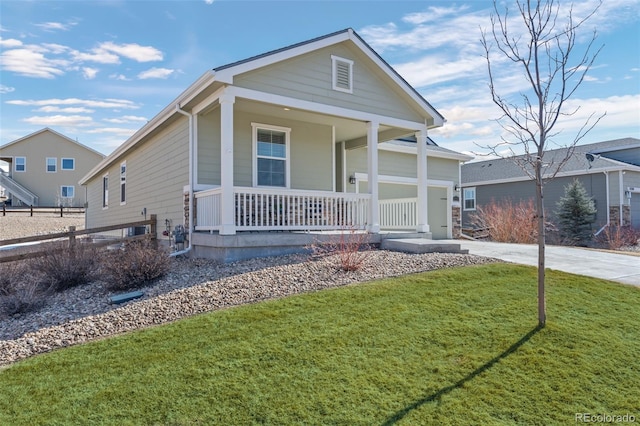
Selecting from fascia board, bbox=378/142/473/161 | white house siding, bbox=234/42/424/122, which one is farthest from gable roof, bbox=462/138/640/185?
white house siding, bbox=234/42/424/122

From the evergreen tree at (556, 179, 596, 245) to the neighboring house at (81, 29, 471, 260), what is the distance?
10.7 m

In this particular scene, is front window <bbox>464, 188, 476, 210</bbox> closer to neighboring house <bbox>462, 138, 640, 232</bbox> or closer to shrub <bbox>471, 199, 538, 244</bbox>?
neighboring house <bbox>462, 138, 640, 232</bbox>

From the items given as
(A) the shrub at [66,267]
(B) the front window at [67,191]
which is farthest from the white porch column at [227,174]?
(B) the front window at [67,191]

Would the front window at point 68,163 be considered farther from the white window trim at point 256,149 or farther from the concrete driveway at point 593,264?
the concrete driveway at point 593,264

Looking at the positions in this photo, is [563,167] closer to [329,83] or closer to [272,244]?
[329,83]

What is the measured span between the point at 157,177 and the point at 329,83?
598cm

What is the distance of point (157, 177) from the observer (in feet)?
39.7

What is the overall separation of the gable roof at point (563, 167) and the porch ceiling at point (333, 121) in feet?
27.9

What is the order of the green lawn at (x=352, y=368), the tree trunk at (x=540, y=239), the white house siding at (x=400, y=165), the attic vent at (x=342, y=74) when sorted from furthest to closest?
1. the white house siding at (x=400, y=165)
2. the attic vent at (x=342, y=74)
3. the tree trunk at (x=540, y=239)
4. the green lawn at (x=352, y=368)

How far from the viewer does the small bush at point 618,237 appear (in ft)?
54.5

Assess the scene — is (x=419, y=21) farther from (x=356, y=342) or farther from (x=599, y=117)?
(x=356, y=342)

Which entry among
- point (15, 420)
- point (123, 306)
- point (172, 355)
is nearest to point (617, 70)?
point (172, 355)

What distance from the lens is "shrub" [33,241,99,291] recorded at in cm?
691

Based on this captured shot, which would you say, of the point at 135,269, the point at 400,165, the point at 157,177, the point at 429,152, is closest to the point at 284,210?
the point at 135,269
